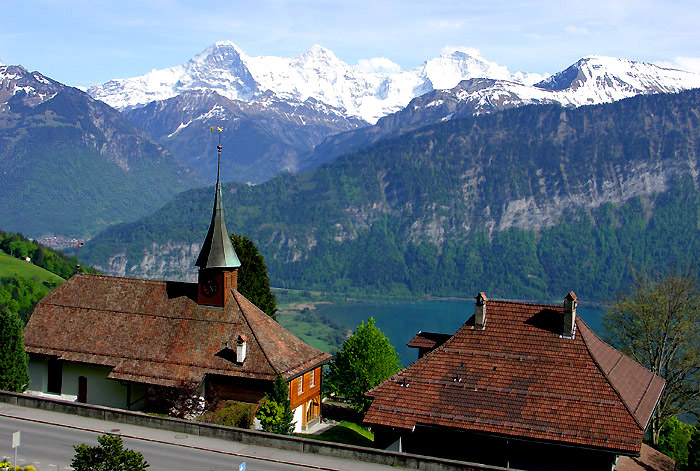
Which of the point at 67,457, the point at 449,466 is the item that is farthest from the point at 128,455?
the point at 449,466

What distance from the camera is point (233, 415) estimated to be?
46.4 metres

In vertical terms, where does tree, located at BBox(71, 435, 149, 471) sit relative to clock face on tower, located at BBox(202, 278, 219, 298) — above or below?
below

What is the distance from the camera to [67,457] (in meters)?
35.1

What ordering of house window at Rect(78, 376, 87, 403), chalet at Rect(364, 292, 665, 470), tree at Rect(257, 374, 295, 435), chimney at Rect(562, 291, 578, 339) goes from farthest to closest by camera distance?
1. house window at Rect(78, 376, 87, 403)
2. tree at Rect(257, 374, 295, 435)
3. chimney at Rect(562, 291, 578, 339)
4. chalet at Rect(364, 292, 665, 470)

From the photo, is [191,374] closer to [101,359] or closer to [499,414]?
[101,359]

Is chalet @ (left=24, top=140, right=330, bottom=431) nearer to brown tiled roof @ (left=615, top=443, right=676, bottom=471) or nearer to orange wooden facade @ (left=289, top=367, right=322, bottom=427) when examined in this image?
orange wooden facade @ (left=289, top=367, right=322, bottom=427)

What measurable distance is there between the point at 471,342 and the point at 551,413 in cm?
626

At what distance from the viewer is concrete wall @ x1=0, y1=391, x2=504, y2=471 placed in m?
34.9

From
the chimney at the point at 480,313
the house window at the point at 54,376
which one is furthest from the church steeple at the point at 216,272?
the chimney at the point at 480,313

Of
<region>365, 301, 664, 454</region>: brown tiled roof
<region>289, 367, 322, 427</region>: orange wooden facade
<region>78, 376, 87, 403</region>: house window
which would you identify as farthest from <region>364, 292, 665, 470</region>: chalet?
<region>78, 376, 87, 403</region>: house window

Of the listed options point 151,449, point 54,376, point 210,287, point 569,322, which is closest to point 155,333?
point 210,287

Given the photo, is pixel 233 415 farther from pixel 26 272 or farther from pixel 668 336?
pixel 26 272

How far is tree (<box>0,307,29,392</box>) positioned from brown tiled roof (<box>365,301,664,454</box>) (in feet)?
70.5

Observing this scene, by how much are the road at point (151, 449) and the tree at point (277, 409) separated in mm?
7878
